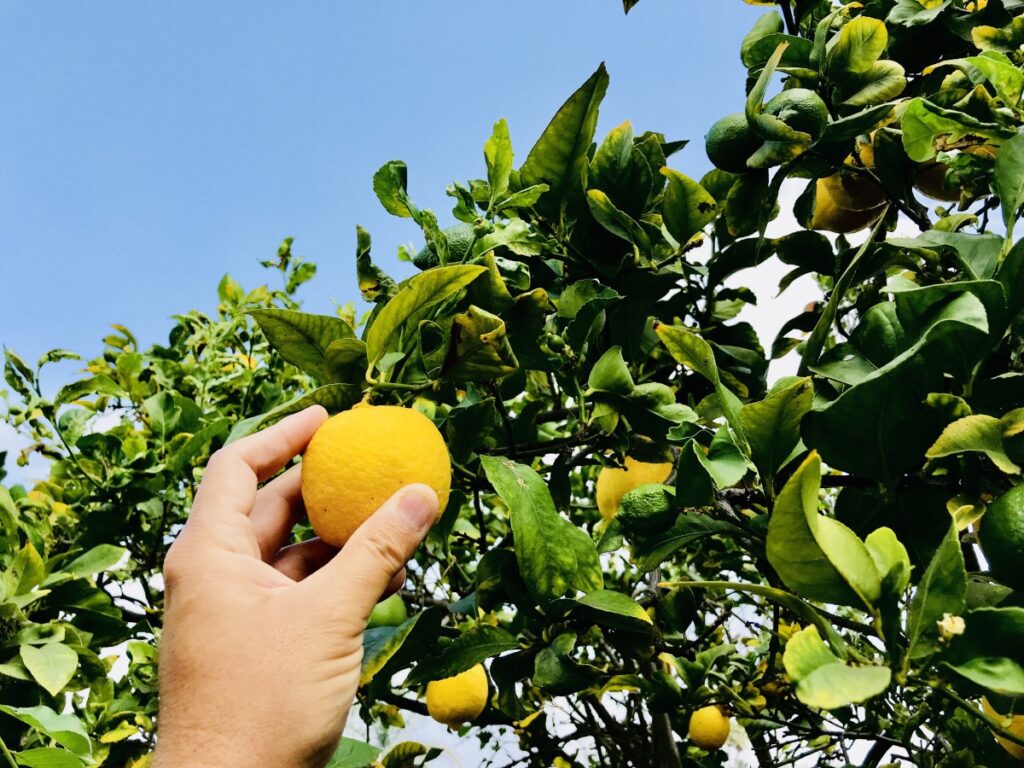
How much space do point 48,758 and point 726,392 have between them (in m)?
1.10

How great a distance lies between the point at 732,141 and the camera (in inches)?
42.1

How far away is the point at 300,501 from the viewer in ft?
4.13

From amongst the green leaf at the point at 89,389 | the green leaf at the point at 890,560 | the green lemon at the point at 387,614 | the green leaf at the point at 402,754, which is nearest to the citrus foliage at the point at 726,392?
the green leaf at the point at 890,560

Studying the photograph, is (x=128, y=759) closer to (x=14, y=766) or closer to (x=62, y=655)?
(x=62, y=655)

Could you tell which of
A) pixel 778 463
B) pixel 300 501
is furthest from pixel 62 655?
pixel 778 463

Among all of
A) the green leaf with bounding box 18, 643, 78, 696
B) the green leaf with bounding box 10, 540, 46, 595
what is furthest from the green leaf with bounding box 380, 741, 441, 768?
the green leaf with bounding box 10, 540, 46, 595

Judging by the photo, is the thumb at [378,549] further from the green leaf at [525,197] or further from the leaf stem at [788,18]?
the leaf stem at [788,18]

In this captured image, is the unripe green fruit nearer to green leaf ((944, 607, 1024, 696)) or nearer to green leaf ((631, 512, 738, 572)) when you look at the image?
green leaf ((631, 512, 738, 572))

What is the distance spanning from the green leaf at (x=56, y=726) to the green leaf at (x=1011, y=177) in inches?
59.0

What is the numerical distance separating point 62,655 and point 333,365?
0.99m

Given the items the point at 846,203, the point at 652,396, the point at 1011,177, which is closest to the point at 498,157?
the point at 652,396

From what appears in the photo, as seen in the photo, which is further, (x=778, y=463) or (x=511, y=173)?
(x=511, y=173)

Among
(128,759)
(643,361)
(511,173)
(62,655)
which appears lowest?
(128,759)

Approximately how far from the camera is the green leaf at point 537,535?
2.83ft
